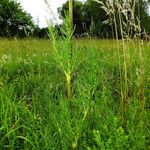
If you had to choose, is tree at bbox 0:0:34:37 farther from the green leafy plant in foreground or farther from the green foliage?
the green leafy plant in foreground

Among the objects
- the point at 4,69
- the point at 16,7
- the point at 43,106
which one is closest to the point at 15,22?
the point at 16,7

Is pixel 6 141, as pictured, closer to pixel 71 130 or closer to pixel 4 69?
pixel 71 130

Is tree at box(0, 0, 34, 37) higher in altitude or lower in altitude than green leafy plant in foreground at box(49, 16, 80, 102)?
higher

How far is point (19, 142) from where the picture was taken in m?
2.28

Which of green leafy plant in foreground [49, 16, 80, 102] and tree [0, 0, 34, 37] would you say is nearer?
green leafy plant in foreground [49, 16, 80, 102]

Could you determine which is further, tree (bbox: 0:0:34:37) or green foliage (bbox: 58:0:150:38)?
tree (bbox: 0:0:34:37)

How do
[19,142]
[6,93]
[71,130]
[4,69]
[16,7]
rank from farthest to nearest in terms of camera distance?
[16,7] → [4,69] → [6,93] → [19,142] → [71,130]

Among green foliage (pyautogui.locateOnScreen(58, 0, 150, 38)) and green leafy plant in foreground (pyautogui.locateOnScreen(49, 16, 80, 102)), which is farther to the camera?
green foliage (pyautogui.locateOnScreen(58, 0, 150, 38))

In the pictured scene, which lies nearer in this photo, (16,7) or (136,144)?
(136,144)

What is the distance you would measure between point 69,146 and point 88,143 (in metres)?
0.17

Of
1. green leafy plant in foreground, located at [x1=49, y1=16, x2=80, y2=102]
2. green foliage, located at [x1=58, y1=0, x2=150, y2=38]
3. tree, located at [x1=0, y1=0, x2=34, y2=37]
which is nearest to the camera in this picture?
green leafy plant in foreground, located at [x1=49, y1=16, x2=80, y2=102]

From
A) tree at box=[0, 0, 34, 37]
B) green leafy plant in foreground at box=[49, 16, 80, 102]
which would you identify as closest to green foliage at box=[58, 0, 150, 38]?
green leafy plant in foreground at box=[49, 16, 80, 102]

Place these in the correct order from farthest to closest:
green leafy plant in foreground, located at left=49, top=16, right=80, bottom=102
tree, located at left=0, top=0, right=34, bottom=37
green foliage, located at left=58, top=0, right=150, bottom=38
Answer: tree, located at left=0, top=0, right=34, bottom=37 < green foliage, located at left=58, top=0, right=150, bottom=38 < green leafy plant in foreground, located at left=49, top=16, right=80, bottom=102

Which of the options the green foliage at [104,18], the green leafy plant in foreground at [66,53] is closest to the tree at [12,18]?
the green foliage at [104,18]
